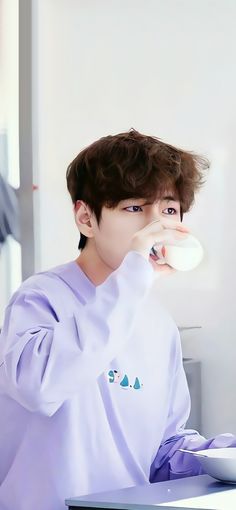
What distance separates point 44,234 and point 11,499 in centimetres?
198

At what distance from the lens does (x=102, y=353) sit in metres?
1.29

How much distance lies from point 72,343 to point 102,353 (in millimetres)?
44

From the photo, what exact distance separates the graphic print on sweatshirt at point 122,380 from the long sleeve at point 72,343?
0.16 metres

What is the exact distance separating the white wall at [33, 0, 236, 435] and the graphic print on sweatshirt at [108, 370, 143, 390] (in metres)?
1.85

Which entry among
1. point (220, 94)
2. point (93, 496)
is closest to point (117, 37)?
point (220, 94)

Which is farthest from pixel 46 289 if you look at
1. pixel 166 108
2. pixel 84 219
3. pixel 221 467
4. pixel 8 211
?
pixel 166 108

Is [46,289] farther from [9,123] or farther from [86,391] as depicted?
[9,123]

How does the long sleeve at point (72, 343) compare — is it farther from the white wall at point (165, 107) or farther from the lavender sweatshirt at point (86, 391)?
the white wall at point (165, 107)

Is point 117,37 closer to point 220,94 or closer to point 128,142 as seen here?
point 220,94

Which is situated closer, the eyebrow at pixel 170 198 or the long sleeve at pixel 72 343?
the long sleeve at pixel 72 343

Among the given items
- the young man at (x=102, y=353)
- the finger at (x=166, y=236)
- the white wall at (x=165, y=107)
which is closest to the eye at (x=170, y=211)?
the young man at (x=102, y=353)

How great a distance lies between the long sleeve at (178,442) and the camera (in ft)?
5.23

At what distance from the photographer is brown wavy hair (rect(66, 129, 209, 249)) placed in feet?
4.95

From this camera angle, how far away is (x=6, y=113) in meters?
3.12
